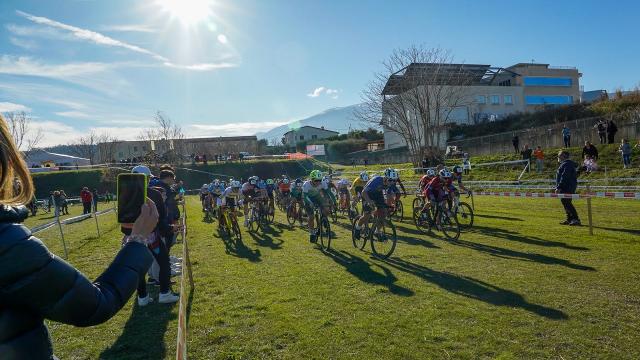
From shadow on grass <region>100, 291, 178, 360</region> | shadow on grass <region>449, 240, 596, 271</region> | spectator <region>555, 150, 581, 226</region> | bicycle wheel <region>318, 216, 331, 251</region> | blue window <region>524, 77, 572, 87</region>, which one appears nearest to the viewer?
shadow on grass <region>100, 291, 178, 360</region>

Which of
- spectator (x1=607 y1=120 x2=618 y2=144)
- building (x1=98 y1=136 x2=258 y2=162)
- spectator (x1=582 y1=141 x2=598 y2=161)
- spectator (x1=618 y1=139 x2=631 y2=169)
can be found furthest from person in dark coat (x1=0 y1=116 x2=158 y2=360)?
building (x1=98 y1=136 x2=258 y2=162)

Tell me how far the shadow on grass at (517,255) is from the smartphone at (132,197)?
29.1 ft

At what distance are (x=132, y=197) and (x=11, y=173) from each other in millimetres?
815

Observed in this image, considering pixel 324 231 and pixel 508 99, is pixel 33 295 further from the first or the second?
pixel 508 99

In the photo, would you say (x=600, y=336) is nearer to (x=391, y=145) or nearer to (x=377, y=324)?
(x=377, y=324)

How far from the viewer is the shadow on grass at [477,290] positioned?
6.28 m

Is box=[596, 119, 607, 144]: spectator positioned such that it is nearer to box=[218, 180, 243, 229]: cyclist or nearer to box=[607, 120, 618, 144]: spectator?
box=[607, 120, 618, 144]: spectator

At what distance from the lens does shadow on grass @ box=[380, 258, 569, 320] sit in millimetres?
6281

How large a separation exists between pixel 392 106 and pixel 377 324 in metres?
34.1

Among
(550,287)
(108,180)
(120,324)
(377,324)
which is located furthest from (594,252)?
(108,180)

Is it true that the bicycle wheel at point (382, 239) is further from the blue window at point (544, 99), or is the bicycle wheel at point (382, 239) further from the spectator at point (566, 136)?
the blue window at point (544, 99)

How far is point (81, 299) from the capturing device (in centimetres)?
157

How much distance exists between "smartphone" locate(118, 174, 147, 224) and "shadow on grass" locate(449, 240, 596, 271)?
350 inches

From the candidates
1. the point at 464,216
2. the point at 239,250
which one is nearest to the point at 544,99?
the point at 464,216
